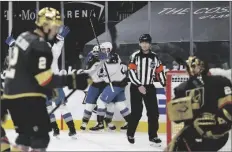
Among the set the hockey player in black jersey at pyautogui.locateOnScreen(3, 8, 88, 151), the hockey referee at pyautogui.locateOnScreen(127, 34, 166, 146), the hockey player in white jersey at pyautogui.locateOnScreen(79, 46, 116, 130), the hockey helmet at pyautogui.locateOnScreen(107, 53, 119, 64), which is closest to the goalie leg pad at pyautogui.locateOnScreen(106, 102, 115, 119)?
the hockey player in white jersey at pyautogui.locateOnScreen(79, 46, 116, 130)

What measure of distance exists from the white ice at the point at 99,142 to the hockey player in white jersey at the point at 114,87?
245mm

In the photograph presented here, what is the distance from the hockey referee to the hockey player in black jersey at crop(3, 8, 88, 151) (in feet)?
6.25

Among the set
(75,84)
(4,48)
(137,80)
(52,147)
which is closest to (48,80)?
(75,84)

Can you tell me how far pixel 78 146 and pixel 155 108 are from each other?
2.58 feet

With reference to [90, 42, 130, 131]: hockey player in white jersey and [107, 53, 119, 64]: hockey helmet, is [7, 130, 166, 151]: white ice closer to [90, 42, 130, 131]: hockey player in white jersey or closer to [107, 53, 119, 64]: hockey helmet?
[90, 42, 130, 131]: hockey player in white jersey

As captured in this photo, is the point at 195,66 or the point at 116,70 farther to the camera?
the point at 116,70

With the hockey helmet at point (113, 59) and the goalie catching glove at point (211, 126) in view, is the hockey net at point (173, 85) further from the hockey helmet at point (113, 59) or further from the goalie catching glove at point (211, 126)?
the hockey helmet at point (113, 59)

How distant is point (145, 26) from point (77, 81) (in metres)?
4.64

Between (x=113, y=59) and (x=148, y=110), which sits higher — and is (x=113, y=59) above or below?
above

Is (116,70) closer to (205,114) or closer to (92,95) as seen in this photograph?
(92,95)

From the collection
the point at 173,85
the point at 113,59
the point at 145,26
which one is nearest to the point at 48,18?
the point at 173,85

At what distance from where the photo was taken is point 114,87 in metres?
5.75

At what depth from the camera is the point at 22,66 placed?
117 inches

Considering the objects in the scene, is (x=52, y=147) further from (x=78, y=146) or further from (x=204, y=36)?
(x=204, y=36)
